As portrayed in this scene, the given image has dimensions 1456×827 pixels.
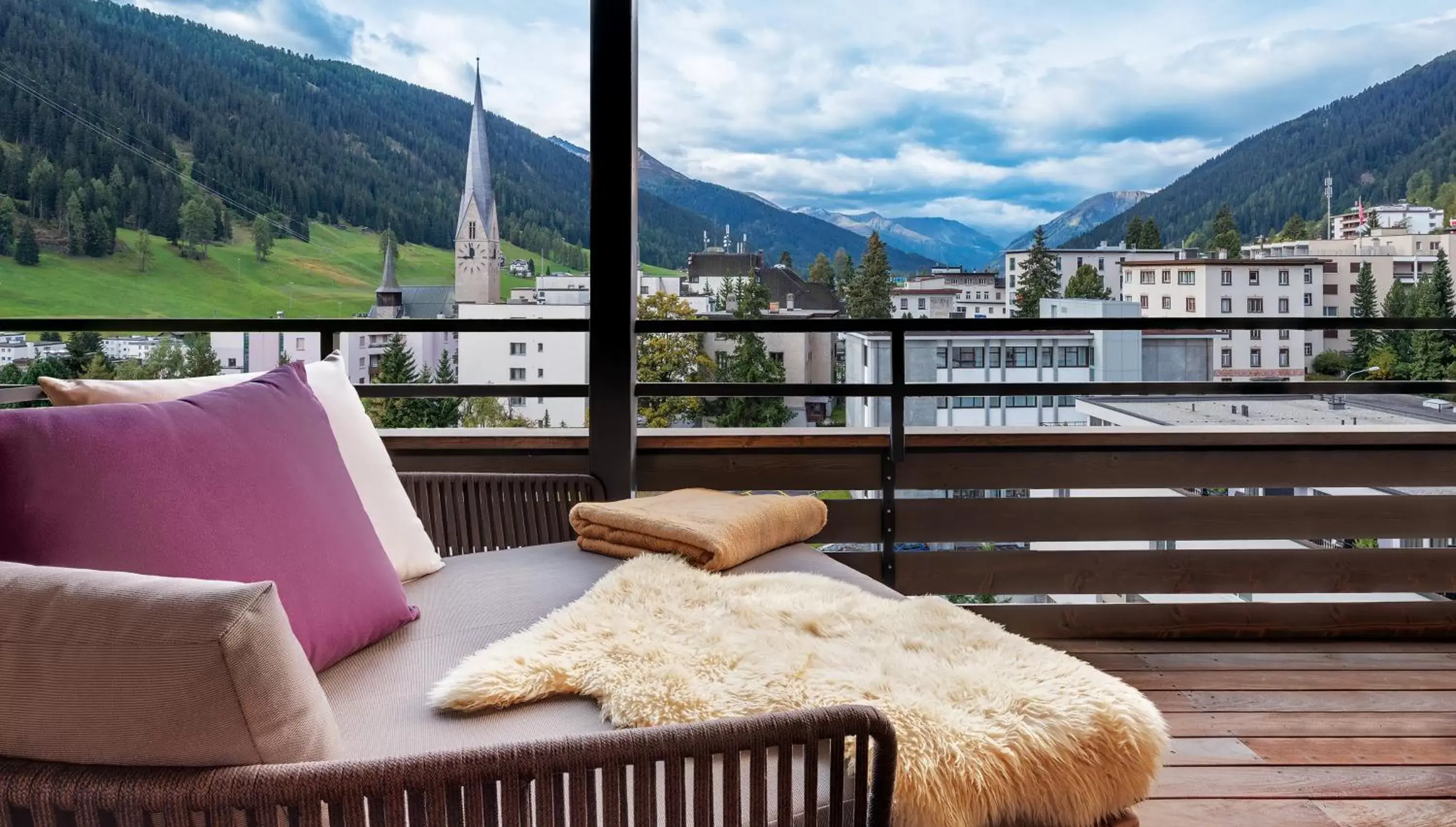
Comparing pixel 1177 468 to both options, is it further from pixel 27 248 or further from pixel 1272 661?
pixel 27 248

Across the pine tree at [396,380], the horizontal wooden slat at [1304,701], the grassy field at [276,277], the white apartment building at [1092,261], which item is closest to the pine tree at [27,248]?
the grassy field at [276,277]

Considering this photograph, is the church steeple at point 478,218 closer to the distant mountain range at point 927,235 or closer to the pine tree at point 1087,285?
the distant mountain range at point 927,235

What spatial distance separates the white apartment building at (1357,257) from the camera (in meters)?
2.77

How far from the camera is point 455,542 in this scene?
72.6 inches

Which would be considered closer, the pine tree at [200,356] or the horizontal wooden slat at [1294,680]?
the horizontal wooden slat at [1294,680]

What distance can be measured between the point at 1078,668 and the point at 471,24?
2597mm

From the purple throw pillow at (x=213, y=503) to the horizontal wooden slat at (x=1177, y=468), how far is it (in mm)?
1663

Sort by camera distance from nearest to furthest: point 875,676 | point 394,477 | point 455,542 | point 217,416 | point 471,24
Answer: point 875,676, point 217,416, point 394,477, point 455,542, point 471,24

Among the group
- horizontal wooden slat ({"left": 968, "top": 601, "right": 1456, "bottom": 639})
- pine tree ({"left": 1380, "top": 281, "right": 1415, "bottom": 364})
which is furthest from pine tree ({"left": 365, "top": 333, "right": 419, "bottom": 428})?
pine tree ({"left": 1380, "top": 281, "right": 1415, "bottom": 364})

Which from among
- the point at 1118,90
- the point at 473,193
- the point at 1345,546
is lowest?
the point at 1345,546

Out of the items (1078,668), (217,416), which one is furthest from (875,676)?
(217,416)

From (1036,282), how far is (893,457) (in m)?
0.79

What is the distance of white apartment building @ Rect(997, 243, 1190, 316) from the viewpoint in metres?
2.83

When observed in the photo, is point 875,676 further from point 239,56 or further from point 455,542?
point 239,56
